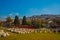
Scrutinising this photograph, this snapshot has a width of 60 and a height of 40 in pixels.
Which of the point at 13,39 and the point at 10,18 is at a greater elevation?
the point at 10,18

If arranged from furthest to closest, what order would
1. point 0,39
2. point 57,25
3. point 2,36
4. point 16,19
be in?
1. point 16,19
2. point 57,25
3. point 2,36
4. point 0,39

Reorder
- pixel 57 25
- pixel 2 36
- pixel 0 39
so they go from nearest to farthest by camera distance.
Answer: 1. pixel 0 39
2. pixel 2 36
3. pixel 57 25

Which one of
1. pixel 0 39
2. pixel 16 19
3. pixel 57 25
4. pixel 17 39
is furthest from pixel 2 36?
pixel 16 19

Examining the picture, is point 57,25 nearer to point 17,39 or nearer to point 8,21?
point 8,21

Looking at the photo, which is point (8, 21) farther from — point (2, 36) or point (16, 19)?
point (2, 36)

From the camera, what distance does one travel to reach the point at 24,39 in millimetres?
16938

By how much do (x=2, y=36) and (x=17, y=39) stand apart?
323 cm

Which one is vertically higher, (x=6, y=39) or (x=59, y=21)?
(x=59, y=21)

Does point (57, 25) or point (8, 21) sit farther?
point (8, 21)

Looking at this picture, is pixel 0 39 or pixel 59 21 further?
pixel 59 21

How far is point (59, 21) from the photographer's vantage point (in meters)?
42.4

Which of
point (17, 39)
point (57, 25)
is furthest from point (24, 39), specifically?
point (57, 25)

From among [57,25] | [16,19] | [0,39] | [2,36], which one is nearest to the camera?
[0,39]

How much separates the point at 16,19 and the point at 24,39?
32.4 m
